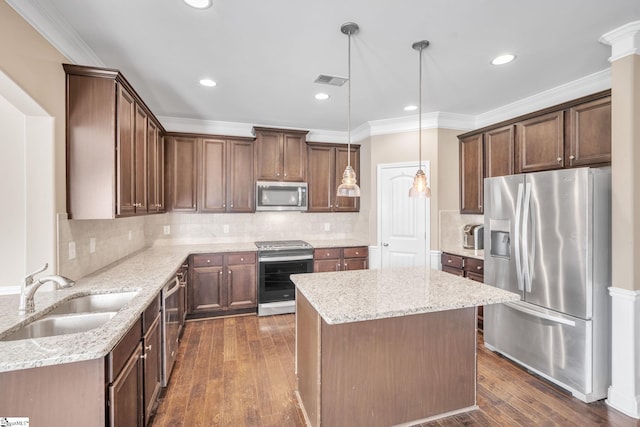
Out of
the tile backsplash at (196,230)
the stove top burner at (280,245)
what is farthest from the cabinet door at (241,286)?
the tile backsplash at (196,230)

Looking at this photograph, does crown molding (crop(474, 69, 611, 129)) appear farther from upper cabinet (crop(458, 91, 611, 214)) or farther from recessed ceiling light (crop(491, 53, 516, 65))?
recessed ceiling light (crop(491, 53, 516, 65))

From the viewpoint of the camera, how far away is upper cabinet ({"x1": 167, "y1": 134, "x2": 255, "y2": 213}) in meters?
4.08

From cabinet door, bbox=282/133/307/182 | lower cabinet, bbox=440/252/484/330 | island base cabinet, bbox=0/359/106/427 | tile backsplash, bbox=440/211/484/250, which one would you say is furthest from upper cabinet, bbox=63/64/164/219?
tile backsplash, bbox=440/211/484/250

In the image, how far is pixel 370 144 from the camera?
450 cm

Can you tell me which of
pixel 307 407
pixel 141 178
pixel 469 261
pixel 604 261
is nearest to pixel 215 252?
pixel 141 178

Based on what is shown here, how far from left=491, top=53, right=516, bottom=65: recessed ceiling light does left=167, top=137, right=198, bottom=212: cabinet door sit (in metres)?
3.56

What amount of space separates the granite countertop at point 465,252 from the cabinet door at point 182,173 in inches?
136

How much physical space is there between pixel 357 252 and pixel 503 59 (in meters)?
2.88

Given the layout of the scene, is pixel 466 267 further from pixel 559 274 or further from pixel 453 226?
pixel 559 274

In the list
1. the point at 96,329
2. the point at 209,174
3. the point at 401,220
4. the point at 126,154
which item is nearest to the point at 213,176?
the point at 209,174

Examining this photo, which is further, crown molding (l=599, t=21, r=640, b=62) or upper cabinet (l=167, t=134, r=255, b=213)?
upper cabinet (l=167, t=134, r=255, b=213)

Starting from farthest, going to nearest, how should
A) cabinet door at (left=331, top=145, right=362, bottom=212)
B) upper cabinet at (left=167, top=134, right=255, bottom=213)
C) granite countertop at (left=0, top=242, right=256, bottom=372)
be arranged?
cabinet door at (left=331, top=145, right=362, bottom=212) < upper cabinet at (left=167, top=134, right=255, bottom=213) < granite countertop at (left=0, top=242, right=256, bottom=372)

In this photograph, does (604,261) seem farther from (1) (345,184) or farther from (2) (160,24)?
(2) (160,24)

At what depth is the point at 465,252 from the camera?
3740mm
